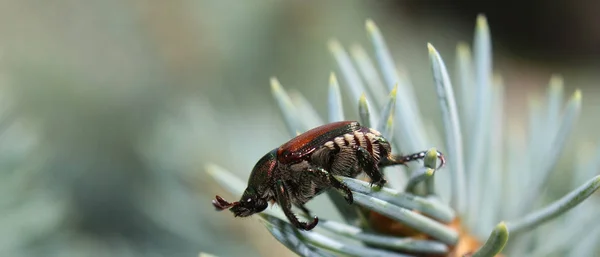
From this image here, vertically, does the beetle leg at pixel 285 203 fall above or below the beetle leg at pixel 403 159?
above

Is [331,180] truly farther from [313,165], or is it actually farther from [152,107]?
[152,107]

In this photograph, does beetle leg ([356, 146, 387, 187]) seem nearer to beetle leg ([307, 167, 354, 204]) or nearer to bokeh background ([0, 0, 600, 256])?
beetle leg ([307, 167, 354, 204])

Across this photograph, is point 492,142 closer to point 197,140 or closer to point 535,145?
point 535,145

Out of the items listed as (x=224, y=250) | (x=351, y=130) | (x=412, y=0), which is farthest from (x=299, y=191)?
(x=412, y=0)

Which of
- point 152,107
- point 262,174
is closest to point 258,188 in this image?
point 262,174

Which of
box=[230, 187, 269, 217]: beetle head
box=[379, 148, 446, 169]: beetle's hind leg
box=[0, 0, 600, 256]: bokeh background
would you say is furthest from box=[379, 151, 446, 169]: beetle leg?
box=[0, 0, 600, 256]: bokeh background

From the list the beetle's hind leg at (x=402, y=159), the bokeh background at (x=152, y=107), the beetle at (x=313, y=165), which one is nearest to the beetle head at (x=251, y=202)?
the beetle at (x=313, y=165)

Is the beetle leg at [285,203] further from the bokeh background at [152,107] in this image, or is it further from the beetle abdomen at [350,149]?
the bokeh background at [152,107]
